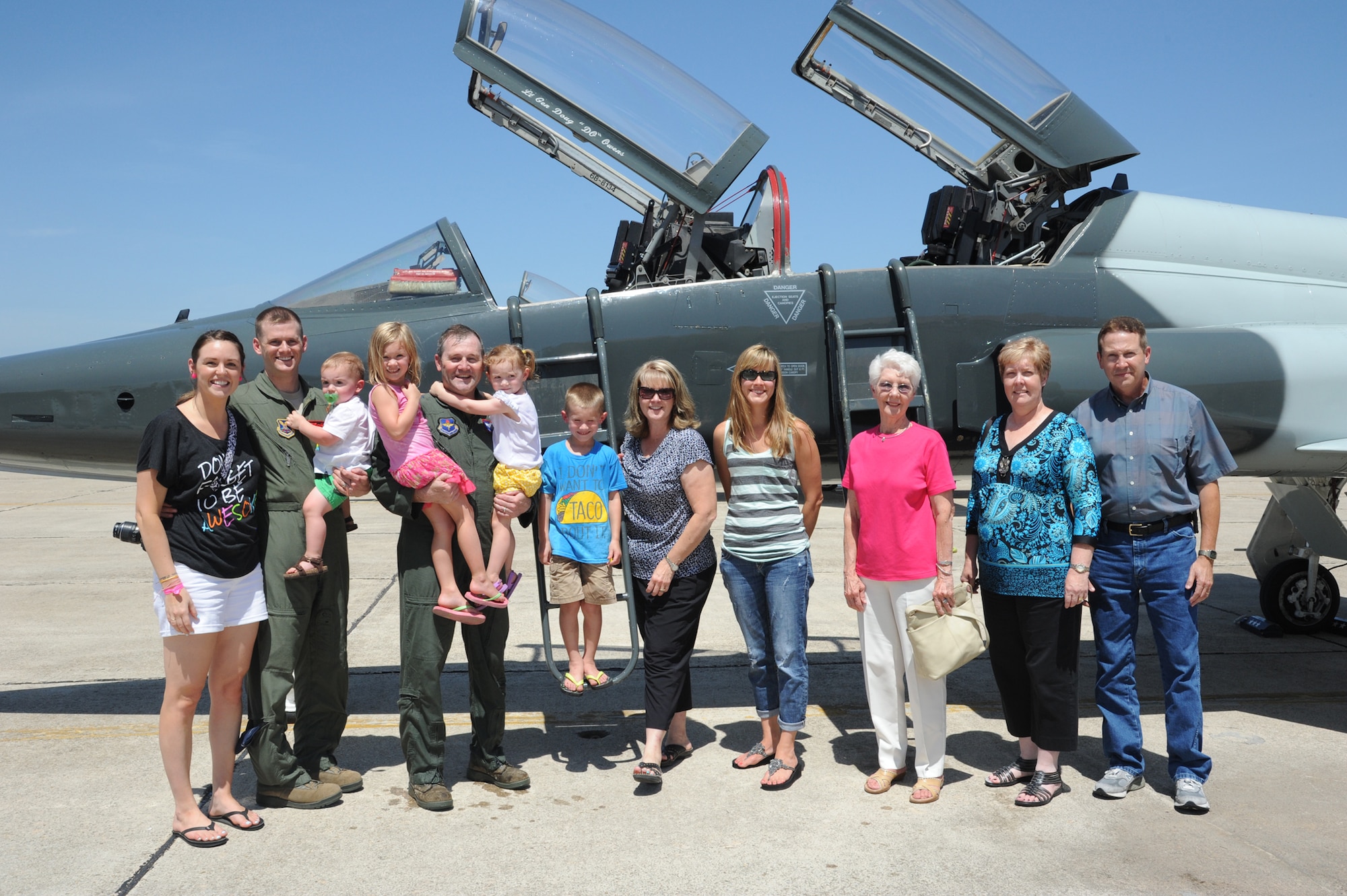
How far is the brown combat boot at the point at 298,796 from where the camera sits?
385 cm

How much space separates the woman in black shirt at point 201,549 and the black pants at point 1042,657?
299 centimetres

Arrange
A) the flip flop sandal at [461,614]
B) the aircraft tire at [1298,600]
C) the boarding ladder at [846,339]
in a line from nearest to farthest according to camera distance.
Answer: the flip flop sandal at [461,614], the boarding ladder at [846,339], the aircraft tire at [1298,600]

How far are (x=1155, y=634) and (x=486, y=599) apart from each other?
2.85 meters

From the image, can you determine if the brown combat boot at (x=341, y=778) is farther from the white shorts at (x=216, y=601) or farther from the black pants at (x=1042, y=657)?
the black pants at (x=1042, y=657)

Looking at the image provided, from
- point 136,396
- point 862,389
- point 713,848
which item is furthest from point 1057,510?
point 136,396

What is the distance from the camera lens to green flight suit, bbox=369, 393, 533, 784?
3803mm

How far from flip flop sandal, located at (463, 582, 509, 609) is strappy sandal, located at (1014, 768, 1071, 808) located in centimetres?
230

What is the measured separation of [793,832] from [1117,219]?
13.6ft

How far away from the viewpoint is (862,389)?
5035 mm

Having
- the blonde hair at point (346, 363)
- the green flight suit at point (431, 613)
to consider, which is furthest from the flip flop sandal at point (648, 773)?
the blonde hair at point (346, 363)

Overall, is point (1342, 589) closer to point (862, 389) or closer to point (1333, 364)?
point (1333, 364)

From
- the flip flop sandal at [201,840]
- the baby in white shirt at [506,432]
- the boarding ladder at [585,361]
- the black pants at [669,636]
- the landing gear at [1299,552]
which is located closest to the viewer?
the flip flop sandal at [201,840]

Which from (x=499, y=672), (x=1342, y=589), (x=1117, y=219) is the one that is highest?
(x=1117, y=219)

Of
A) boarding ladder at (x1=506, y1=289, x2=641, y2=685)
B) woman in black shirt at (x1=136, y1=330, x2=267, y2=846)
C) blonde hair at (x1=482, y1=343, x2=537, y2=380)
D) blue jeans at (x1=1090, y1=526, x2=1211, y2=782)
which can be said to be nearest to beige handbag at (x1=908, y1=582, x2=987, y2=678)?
blue jeans at (x1=1090, y1=526, x2=1211, y2=782)
